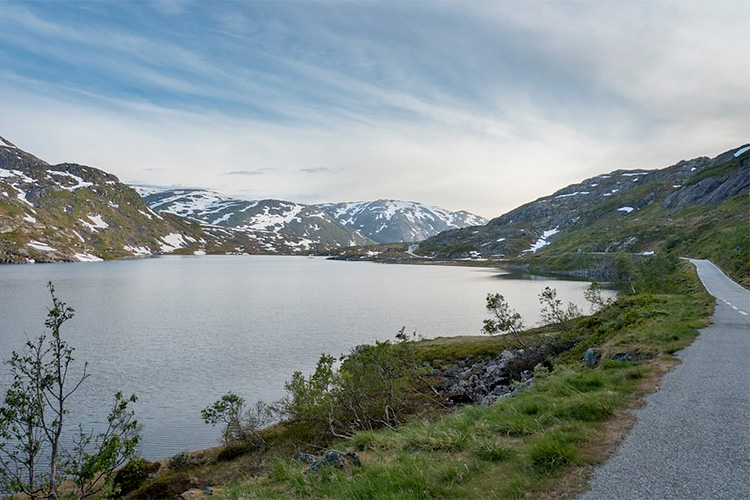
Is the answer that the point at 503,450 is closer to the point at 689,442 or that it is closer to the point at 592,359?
the point at 689,442

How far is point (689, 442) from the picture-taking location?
1101cm

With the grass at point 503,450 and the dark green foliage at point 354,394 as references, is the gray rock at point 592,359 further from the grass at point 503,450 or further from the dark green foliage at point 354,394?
the dark green foliage at point 354,394

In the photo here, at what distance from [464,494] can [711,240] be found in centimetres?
15315

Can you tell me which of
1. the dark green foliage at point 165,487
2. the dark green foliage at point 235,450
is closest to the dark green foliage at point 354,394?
the dark green foliage at point 235,450

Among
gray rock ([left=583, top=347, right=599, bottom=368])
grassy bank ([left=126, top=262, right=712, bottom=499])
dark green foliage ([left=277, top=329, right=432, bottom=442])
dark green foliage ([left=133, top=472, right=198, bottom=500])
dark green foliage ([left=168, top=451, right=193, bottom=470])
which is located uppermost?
grassy bank ([left=126, top=262, right=712, bottom=499])

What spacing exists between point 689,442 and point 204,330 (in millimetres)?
69867

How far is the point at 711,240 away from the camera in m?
128

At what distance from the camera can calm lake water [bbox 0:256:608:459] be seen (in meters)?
39.9

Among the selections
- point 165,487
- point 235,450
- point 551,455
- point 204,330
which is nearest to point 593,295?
point 235,450

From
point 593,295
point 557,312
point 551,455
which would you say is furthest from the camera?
point 593,295

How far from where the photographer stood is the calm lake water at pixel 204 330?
1570 inches

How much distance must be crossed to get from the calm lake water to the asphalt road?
30.5 metres

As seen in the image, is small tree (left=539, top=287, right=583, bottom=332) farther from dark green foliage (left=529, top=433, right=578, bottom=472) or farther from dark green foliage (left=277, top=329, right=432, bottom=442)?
dark green foliage (left=529, top=433, right=578, bottom=472)

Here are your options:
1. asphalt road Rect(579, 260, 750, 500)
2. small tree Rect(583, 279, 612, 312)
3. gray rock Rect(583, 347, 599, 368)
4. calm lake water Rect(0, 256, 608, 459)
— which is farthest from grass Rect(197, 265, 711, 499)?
small tree Rect(583, 279, 612, 312)
